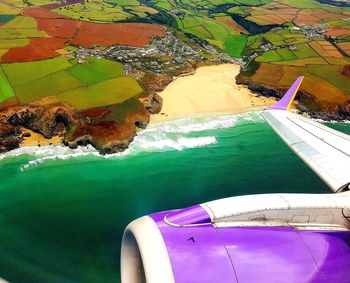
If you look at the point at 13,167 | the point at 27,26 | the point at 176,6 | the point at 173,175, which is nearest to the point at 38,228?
the point at 13,167

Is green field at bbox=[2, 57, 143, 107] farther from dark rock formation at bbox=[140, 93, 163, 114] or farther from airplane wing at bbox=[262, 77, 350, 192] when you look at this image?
airplane wing at bbox=[262, 77, 350, 192]

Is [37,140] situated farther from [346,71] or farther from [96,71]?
[346,71]

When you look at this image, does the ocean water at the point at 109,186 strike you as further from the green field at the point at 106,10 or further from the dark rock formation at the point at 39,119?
the green field at the point at 106,10

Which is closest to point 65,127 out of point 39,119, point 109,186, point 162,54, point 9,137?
point 39,119

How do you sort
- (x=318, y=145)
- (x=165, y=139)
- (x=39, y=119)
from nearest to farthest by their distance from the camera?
(x=318, y=145) → (x=39, y=119) → (x=165, y=139)

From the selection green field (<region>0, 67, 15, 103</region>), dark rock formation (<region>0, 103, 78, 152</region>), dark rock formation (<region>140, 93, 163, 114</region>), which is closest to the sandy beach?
dark rock formation (<region>140, 93, 163, 114</region>)

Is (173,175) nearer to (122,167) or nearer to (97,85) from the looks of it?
(122,167)
